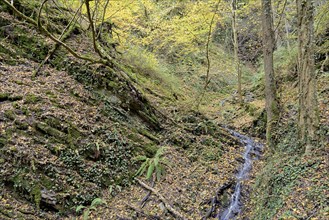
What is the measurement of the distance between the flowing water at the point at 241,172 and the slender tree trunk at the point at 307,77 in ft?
7.72

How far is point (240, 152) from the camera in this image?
1048 cm

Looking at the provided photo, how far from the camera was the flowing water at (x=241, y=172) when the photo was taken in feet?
23.9

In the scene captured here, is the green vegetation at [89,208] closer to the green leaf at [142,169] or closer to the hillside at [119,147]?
the hillside at [119,147]

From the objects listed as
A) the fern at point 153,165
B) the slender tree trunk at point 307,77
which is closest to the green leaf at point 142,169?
the fern at point 153,165

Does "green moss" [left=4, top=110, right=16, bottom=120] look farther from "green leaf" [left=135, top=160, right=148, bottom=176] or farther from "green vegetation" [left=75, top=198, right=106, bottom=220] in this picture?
"green leaf" [left=135, top=160, right=148, bottom=176]

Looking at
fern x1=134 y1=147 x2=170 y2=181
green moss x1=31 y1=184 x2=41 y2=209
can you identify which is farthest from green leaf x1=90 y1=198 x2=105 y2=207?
fern x1=134 y1=147 x2=170 y2=181

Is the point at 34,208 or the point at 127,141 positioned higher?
the point at 127,141

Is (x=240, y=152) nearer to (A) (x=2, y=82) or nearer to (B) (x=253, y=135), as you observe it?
(B) (x=253, y=135)

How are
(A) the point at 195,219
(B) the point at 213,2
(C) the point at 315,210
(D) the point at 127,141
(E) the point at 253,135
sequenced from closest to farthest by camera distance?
(C) the point at 315,210
(A) the point at 195,219
(D) the point at 127,141
(E) the point at 253,135
(B) the point at 213,2

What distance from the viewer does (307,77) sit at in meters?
6.88

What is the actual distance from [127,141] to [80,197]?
240 cm

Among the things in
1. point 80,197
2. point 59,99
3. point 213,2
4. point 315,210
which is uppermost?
Answer: point 213,2

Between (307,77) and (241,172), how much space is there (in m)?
3.84

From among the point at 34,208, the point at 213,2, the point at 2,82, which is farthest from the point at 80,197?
the point at 213,2
